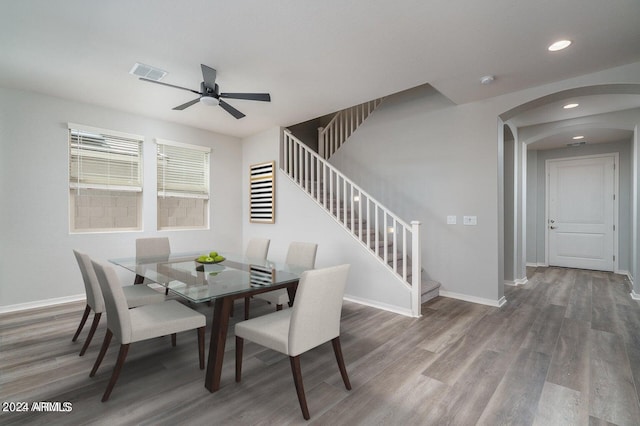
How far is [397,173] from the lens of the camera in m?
4.86

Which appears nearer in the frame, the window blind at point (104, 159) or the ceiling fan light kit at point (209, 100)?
the ceiling fan light kit at point (209, 100)

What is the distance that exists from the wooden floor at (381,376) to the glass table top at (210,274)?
0.65 metres

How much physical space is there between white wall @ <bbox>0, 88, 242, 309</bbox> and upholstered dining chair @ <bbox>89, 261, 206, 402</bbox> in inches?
99.0

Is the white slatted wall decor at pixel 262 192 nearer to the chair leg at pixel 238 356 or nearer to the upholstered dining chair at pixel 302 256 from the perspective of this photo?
the upholstered dining chair at pixel 302 256

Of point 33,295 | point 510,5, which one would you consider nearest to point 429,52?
point 510,5

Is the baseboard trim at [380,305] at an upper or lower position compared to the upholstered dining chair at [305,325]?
lower

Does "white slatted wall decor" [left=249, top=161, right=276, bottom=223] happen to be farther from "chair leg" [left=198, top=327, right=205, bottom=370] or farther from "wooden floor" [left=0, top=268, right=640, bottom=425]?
"chair leg" [left=198, top=327, right=205, bottom=370]

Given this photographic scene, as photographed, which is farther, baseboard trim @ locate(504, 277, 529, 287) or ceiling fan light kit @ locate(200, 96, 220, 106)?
baseboard trim @ locate(504, 277, 529, 287)

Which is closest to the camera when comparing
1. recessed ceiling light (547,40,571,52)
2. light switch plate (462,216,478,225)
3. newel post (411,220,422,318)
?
recessed ceiling light (547,40,571,52)

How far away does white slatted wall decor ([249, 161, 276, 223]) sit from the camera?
5.30 metres

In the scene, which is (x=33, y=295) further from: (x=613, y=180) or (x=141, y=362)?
(x=613, y=180)

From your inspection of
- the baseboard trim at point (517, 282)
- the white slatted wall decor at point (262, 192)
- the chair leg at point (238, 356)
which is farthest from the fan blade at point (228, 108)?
the baseboard trim at point (517, 282)

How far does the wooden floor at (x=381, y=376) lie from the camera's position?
1.77m

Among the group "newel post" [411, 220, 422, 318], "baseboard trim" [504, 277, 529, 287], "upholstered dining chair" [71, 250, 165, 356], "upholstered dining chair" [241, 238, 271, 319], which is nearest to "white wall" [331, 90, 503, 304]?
"newel post" [411, 220, 422, 318]
